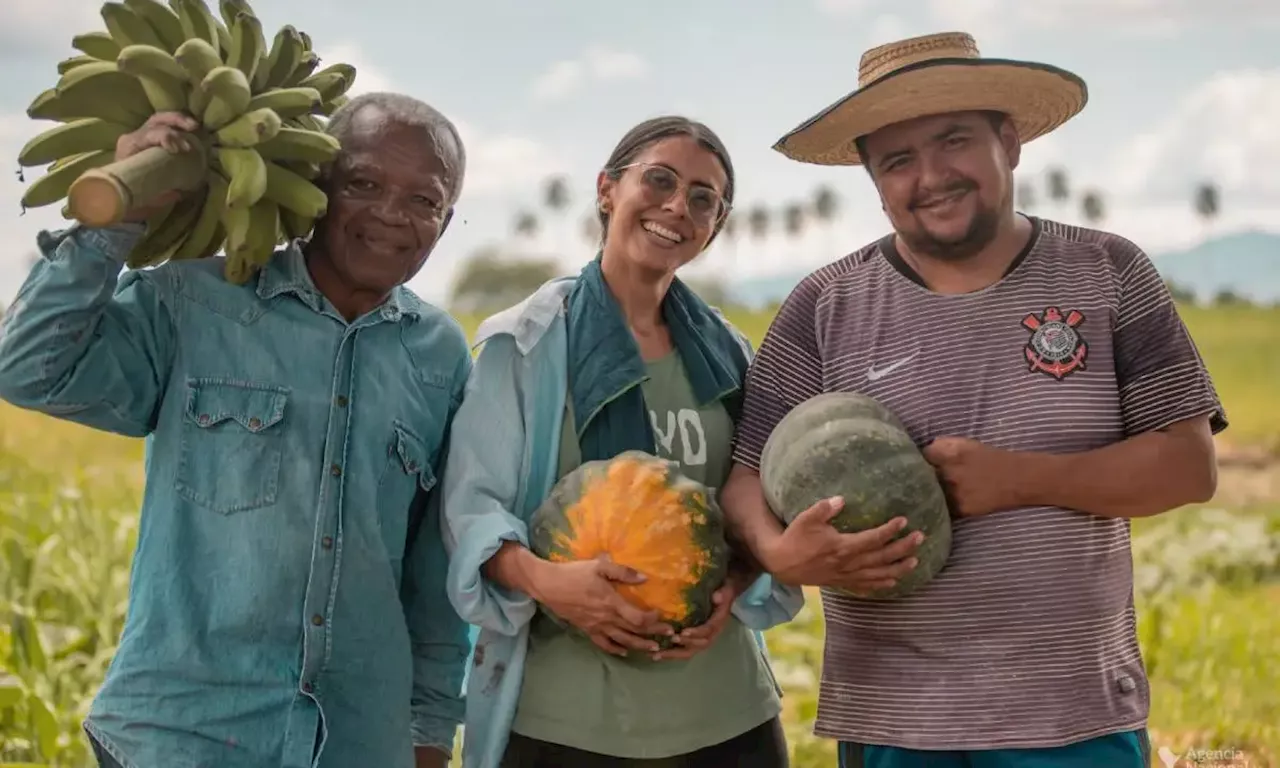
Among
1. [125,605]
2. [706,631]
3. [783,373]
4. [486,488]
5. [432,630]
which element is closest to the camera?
[706,631]

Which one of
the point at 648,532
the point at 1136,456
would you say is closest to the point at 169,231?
the point at 648,532

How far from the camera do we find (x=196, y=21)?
291 centimetres

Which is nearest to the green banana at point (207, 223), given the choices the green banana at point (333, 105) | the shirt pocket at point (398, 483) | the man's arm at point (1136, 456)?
the green banana at point (333, 105)

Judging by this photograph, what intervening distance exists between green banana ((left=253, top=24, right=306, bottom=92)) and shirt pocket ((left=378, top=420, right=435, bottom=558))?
36.6 inches

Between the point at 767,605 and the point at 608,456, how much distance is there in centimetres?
60

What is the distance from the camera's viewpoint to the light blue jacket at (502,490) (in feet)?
10.1

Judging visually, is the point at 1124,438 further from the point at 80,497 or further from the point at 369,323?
the point at 80,497

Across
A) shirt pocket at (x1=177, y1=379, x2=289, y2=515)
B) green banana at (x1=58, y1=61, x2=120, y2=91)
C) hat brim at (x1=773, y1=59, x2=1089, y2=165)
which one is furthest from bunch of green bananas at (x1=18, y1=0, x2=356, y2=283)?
hat brim at (x1=773, y1=59, x2=1089, y2=165)

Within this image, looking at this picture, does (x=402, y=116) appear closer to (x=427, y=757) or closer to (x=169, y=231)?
(x=169, y=231)

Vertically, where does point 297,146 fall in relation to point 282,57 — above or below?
below

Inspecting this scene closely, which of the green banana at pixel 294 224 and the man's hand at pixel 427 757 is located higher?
the green banana at pixel 294 224

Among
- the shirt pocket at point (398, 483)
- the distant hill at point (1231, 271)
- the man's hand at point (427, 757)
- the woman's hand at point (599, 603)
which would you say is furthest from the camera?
the distant hill at point (1231, 271)

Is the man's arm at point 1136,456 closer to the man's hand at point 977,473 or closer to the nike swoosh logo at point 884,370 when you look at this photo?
the man's hand at point 977,473

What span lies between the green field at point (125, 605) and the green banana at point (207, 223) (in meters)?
2.72
